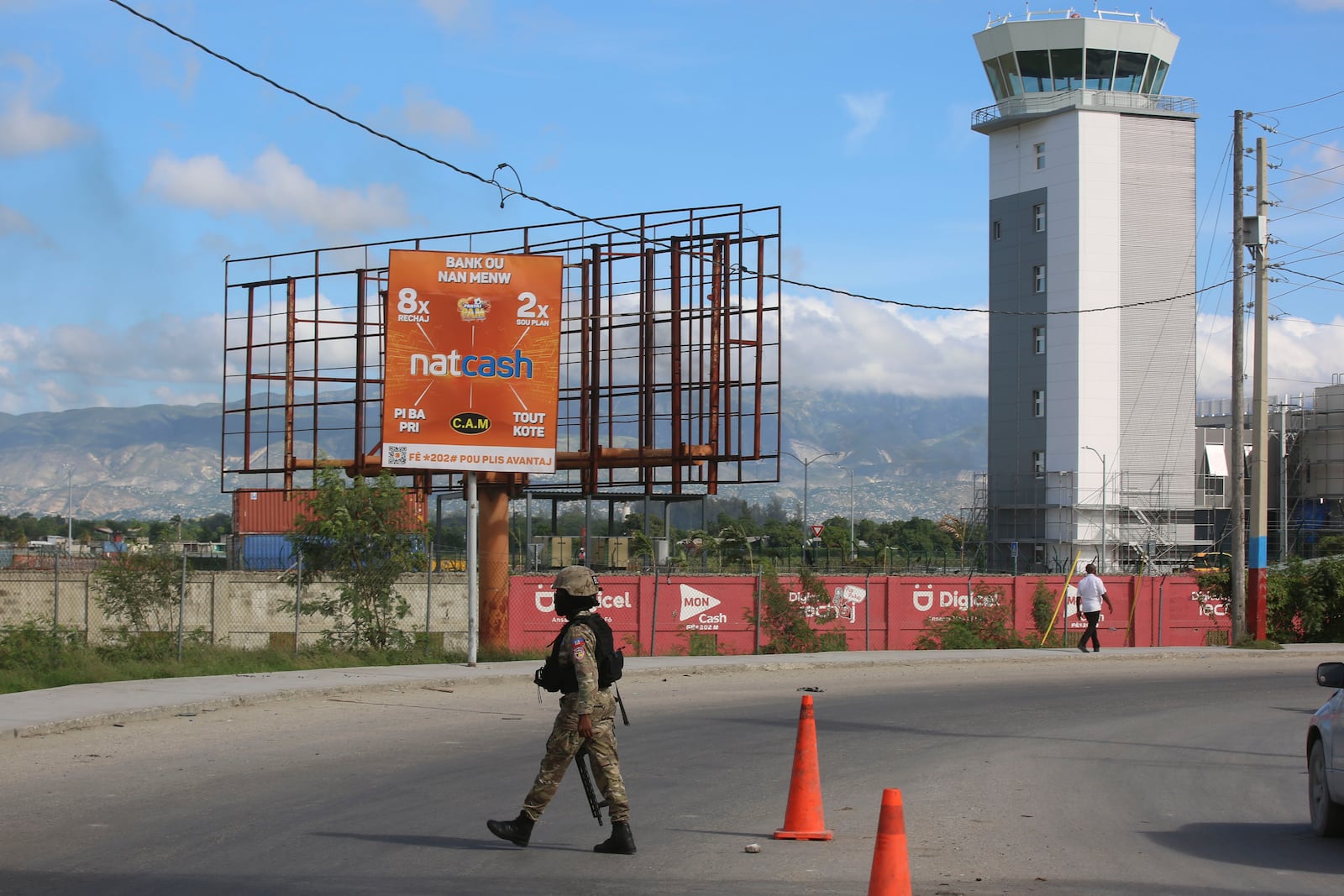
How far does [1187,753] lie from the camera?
14.6 meters

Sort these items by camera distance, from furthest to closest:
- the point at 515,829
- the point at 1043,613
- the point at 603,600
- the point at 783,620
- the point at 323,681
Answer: the point at 1043,613
the point at 783,620
the point at 603,600
the point at 323,681
the point at 515,829

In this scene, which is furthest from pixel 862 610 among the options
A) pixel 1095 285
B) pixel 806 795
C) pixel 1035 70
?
pixel 1035 70

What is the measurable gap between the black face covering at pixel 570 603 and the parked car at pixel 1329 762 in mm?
4960

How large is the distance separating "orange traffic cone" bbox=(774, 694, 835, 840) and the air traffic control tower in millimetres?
67604

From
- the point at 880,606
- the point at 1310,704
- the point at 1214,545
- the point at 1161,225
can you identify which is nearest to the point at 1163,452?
the point at 1214,545

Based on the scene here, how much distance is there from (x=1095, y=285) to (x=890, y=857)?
7324 centimetres

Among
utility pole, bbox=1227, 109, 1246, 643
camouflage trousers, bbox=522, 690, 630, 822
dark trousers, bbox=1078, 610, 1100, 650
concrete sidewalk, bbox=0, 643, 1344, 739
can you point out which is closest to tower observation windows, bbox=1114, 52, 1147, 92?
utility pole, bbox=1227, 109, 1246, 643

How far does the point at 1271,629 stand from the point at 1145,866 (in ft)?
96.6

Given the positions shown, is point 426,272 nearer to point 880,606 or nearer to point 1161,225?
point 880,606

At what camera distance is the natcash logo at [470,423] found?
22.7m

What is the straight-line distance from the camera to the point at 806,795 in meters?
9.40

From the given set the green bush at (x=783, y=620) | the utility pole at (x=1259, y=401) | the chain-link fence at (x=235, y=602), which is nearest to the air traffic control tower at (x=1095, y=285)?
the utility pole at (x=1259, y=401)

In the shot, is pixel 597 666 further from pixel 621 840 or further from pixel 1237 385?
pixel 1237 385

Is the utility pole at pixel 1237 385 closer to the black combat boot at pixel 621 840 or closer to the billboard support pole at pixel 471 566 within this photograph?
the billboard support pole at pixel 471 566
